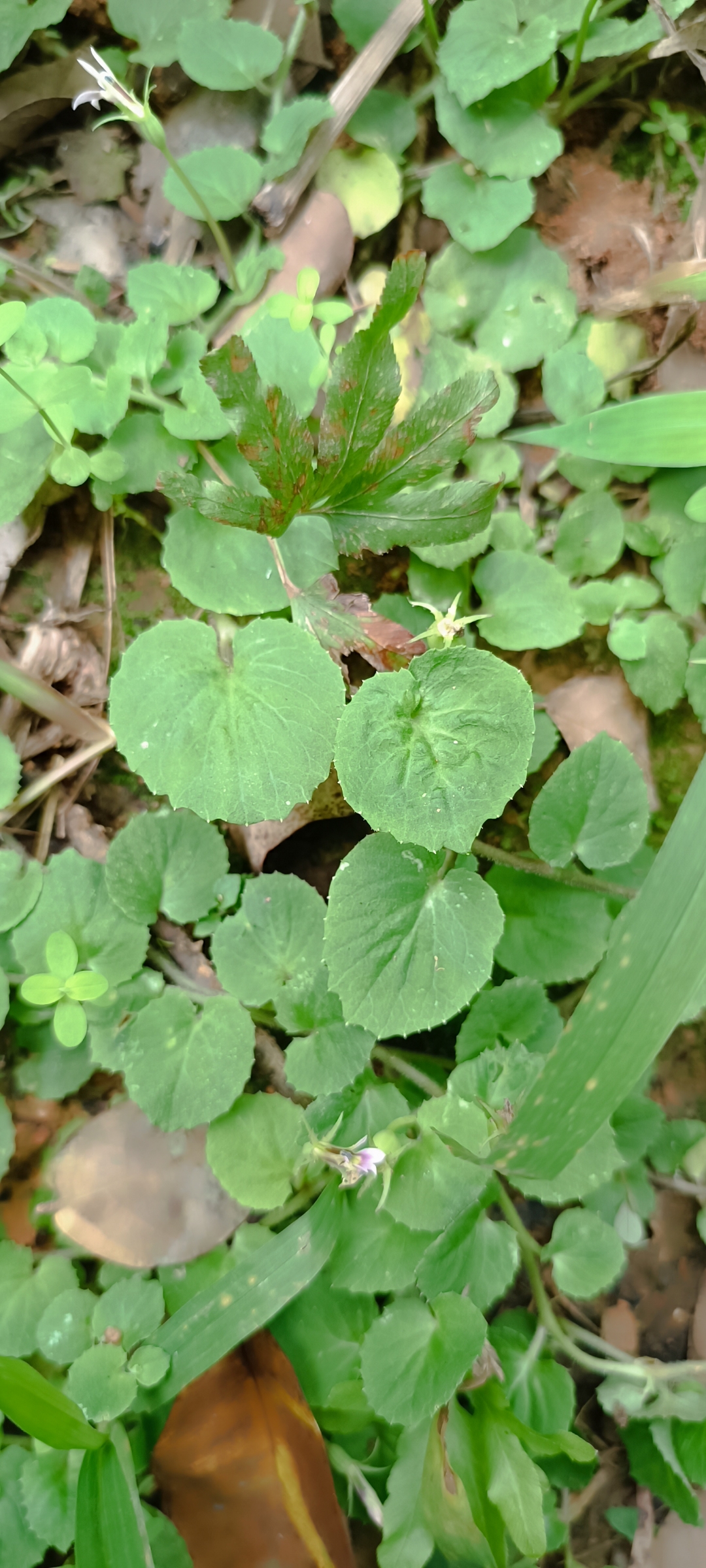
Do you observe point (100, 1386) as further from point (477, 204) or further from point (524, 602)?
point (477, 204)

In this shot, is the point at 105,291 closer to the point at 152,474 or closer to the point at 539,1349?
the point at 152,474

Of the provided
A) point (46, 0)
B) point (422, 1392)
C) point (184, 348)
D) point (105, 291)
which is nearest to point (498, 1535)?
point (422, 1392)

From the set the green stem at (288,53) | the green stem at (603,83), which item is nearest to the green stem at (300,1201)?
the green stem at (288,53)

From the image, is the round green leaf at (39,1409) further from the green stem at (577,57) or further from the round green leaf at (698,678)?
the green stem at (577,57)

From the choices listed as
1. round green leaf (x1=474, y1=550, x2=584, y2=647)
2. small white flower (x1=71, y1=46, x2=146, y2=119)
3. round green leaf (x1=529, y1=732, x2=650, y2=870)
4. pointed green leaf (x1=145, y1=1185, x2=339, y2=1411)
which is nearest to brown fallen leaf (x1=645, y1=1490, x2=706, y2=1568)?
pointed green leaf (x1=145, y1=1185, x2=339, y2=1411)

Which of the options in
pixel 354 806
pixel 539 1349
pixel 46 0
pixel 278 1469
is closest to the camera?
pixel 354 806

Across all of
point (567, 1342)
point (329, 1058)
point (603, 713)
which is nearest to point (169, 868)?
point (329, 1058)
